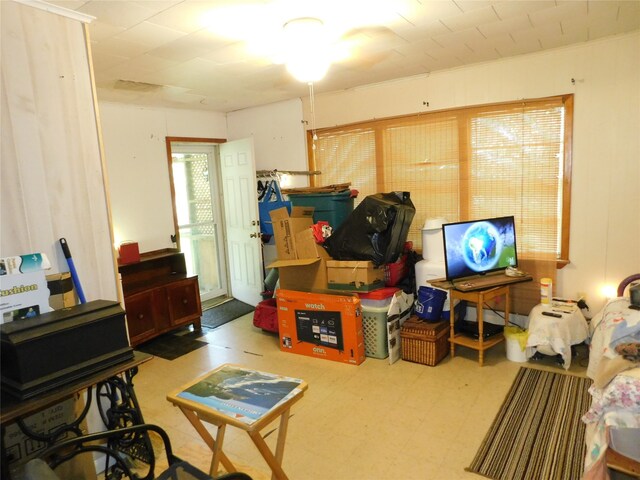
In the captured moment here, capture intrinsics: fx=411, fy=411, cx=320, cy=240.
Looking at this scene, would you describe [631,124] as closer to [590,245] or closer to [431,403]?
[590,245]

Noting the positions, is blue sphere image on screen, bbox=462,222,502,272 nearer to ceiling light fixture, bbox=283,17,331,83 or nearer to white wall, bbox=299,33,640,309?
white wall, bbox=299,33,640,309

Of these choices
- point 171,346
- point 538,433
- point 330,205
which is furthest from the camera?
point 171,346

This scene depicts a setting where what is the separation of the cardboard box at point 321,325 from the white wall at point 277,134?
5.75 ft

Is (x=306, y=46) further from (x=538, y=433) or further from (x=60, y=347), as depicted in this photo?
(x=538, y=433)

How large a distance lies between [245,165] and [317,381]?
9.01 feet

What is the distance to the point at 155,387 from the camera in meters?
3.29

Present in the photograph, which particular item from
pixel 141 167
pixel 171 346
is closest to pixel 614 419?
pixel 171 346

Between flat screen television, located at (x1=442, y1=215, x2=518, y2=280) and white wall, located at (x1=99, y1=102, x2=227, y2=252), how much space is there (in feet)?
10.6

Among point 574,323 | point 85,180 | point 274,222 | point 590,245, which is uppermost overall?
point 85,180

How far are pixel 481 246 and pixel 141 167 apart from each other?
3650 millimetres

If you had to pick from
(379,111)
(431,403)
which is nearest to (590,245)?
(431,403)

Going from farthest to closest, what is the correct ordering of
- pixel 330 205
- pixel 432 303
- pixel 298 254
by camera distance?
pixel 330 205
pixel 298 254
pixel 432 303

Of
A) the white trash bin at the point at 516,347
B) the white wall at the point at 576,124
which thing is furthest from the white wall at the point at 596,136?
the white trash bin at the point at 516,347

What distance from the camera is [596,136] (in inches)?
131
